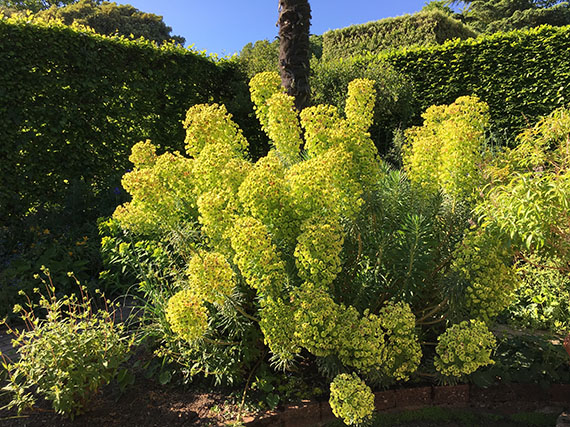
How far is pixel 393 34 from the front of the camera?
47.9ft

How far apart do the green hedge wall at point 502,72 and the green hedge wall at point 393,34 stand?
4122 mm

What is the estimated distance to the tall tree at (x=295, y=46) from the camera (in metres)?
5.76

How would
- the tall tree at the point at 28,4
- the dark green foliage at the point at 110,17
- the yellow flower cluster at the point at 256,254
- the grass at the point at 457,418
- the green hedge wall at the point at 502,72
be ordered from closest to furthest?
the yellow flower cluster at the point at 256,254, the grass at the point at 457,418, the green hedge wall at the point at 502,72, the dark green foliage at the point at 110,17, the tall tree at the point at 28,4

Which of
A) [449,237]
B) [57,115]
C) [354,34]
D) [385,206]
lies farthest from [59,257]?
[354,34]

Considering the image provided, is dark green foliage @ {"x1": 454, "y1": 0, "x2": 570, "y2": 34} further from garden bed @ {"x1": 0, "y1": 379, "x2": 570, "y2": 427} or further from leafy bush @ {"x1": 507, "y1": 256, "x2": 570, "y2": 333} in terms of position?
garden bed @ {"x1": 0, "y1": 379, "x2": 570, "y2": 427}

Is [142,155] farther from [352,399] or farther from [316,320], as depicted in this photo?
[352,399]

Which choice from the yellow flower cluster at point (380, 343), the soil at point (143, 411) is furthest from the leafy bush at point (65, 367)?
the yellow flower cluster at point (380, 343)

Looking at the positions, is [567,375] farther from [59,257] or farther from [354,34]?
[354,34]

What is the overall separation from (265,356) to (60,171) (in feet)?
17.2

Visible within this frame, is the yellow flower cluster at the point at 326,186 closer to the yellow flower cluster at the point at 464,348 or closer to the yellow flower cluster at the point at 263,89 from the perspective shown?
the yellow flower cluster at the point at 464,348

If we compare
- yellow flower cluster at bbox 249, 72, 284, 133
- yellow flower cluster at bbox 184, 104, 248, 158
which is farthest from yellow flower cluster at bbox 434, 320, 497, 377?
yellow flower cluster at bbox 249, 72, 284, 133

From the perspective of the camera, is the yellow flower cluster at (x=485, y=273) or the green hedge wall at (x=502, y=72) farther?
the green hedge wall at (x=502, y=72)

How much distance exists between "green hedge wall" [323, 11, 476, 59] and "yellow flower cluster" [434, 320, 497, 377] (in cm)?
1232

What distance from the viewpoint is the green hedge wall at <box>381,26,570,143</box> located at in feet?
28.2
